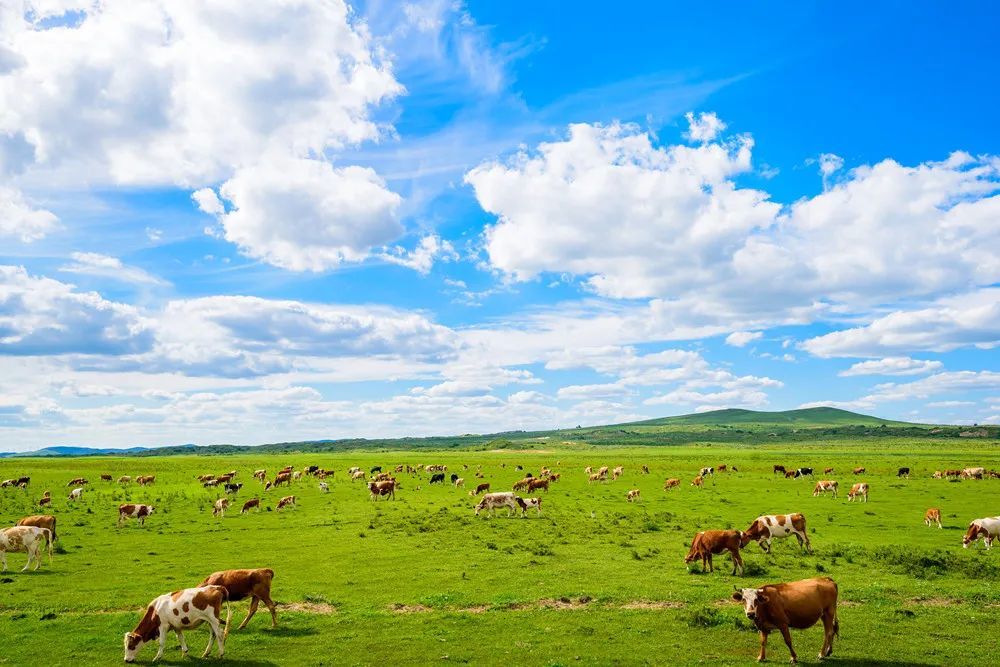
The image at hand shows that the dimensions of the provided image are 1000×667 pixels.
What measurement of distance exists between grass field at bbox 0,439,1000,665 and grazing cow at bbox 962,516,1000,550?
3.02 ft

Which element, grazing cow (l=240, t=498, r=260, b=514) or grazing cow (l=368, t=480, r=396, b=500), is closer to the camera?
grazing cow (l=240, t=498, r=260, b=514)

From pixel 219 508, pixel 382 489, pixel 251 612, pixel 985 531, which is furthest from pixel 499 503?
pixel 985 531

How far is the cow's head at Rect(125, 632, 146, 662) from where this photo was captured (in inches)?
595

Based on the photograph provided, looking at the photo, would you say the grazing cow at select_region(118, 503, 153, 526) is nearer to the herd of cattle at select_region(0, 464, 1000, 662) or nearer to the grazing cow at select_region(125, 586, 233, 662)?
the herd of cattle at select_region(0, 464, 1000, 662)

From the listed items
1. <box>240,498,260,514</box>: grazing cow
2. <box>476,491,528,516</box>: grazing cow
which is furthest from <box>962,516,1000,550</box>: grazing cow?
<box>240,498,260,514</box>: grazing cow

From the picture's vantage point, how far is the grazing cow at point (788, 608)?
48.5ft

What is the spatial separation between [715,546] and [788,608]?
10070 millimetres

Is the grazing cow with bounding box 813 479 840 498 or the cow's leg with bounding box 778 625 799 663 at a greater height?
the cow's leg with bounding box 778 625 799 663

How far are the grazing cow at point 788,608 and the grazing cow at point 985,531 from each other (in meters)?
20.9

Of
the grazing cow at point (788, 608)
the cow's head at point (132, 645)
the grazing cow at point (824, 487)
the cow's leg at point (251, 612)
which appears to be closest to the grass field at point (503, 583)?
the cow's leg at point (251, 612)

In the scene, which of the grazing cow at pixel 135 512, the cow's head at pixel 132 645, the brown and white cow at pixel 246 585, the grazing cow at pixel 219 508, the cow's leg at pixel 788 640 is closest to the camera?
the cow's leg at pixel 788 640

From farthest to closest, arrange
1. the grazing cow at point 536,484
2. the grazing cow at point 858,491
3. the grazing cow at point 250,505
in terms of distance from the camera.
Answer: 1. the grazing cow at point 536,484
2. the grazing cow at point 858,491
3. the grazing cow at point 250,505

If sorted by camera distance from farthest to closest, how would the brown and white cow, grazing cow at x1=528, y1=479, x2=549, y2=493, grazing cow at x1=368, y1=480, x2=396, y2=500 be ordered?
grazing cow at x1=528, y1=479, x2=549, y2=493 → grazing cow at x1=368, y1=480, x2=396, y2=500 → the brown and white cow

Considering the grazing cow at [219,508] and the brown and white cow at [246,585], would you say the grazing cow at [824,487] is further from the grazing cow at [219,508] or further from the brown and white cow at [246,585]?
the brown and white cow at [246,585]
